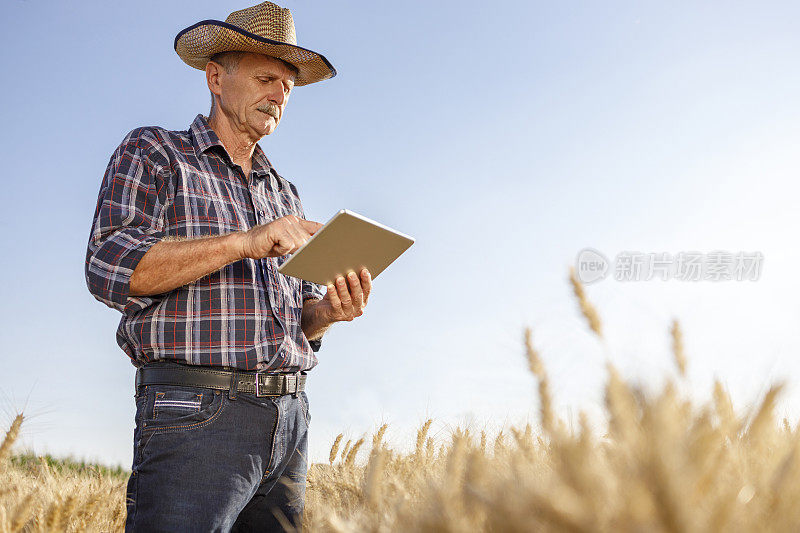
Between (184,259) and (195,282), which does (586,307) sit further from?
(195,282)

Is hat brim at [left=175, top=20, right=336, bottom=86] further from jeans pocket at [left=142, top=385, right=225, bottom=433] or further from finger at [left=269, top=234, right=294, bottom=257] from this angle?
jeans pocket at [left=142, top=385, right=225, bottom=433]

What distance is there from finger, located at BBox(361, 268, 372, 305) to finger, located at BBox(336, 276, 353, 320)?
0.07 metres

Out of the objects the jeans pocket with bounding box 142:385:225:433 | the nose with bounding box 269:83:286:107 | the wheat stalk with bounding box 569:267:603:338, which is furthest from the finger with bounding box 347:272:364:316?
the wheat stalk with bounding box 569:267:603:338

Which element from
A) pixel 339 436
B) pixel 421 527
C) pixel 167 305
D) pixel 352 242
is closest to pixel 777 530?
pixel 421 527

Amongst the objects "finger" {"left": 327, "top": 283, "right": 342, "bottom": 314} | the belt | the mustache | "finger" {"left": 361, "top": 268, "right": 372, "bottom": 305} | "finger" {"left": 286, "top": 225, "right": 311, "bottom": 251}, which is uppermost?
the mustache

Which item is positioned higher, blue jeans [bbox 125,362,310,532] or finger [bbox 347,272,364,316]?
finger [bbox 347,272,364,316]

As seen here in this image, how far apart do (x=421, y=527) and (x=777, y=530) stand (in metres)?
0.39

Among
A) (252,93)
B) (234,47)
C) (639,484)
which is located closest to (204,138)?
(252,93)

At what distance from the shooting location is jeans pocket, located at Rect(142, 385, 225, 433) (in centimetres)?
241

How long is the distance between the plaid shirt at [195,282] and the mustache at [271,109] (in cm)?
27

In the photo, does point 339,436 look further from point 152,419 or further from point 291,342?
point 152,419

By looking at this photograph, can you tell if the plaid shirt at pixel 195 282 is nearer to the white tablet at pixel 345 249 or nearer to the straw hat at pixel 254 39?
the white tablet at pixel 345 249

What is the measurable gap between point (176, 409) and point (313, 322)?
0.88 metres

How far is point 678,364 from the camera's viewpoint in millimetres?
1064
